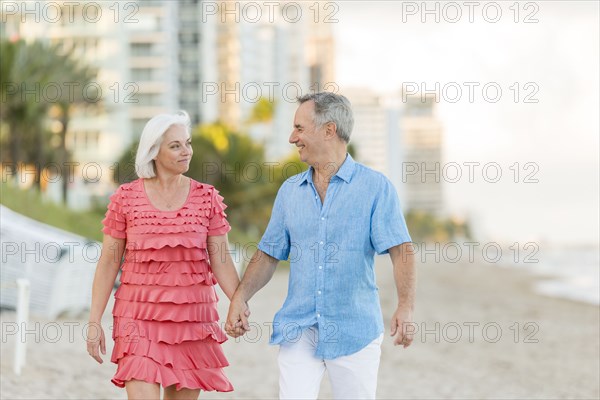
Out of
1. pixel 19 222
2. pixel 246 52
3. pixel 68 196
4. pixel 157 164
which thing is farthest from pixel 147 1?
pixel 157 164

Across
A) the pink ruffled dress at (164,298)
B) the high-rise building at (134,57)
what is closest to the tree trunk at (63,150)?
the high-rise building at (134,57)

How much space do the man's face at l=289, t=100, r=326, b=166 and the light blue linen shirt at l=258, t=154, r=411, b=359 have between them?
15cm

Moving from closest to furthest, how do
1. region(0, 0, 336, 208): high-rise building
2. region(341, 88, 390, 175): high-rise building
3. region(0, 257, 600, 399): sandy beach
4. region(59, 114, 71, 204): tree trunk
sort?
1. region(0, 257, 600, 399): sandy beach
2. region(59, 114, 71, 204): tree trunk
3. region(0, 0, 336, 208): high-rise building
4. region(341, 88, 390, 175): high-rise building

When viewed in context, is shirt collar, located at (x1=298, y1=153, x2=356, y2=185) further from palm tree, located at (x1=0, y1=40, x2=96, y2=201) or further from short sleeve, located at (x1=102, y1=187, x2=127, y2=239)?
palm tree, located at (x1=0, y1=40, x2=96, y2=201)

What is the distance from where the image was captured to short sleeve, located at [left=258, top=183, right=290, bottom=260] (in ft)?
15.0

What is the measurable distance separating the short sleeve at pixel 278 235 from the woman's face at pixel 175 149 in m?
0.45

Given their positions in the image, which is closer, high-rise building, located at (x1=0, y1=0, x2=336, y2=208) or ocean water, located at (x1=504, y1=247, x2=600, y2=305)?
ocean water, located at (x1=504, y1=247, x2=600, y2=305)

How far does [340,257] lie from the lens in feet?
14.3

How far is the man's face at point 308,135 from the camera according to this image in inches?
177

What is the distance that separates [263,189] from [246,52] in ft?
224

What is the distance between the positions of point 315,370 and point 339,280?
42 centimetres

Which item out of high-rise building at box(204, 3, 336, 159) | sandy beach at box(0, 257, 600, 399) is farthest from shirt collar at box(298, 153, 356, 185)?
high-rise building at box(204, 3, 336, 159)

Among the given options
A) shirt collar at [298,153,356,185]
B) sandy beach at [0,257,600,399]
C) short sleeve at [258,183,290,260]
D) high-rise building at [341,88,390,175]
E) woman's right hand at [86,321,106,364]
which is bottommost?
sandy beach at [0,257,600,399]

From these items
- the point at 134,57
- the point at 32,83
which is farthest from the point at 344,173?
the point at 134,57
